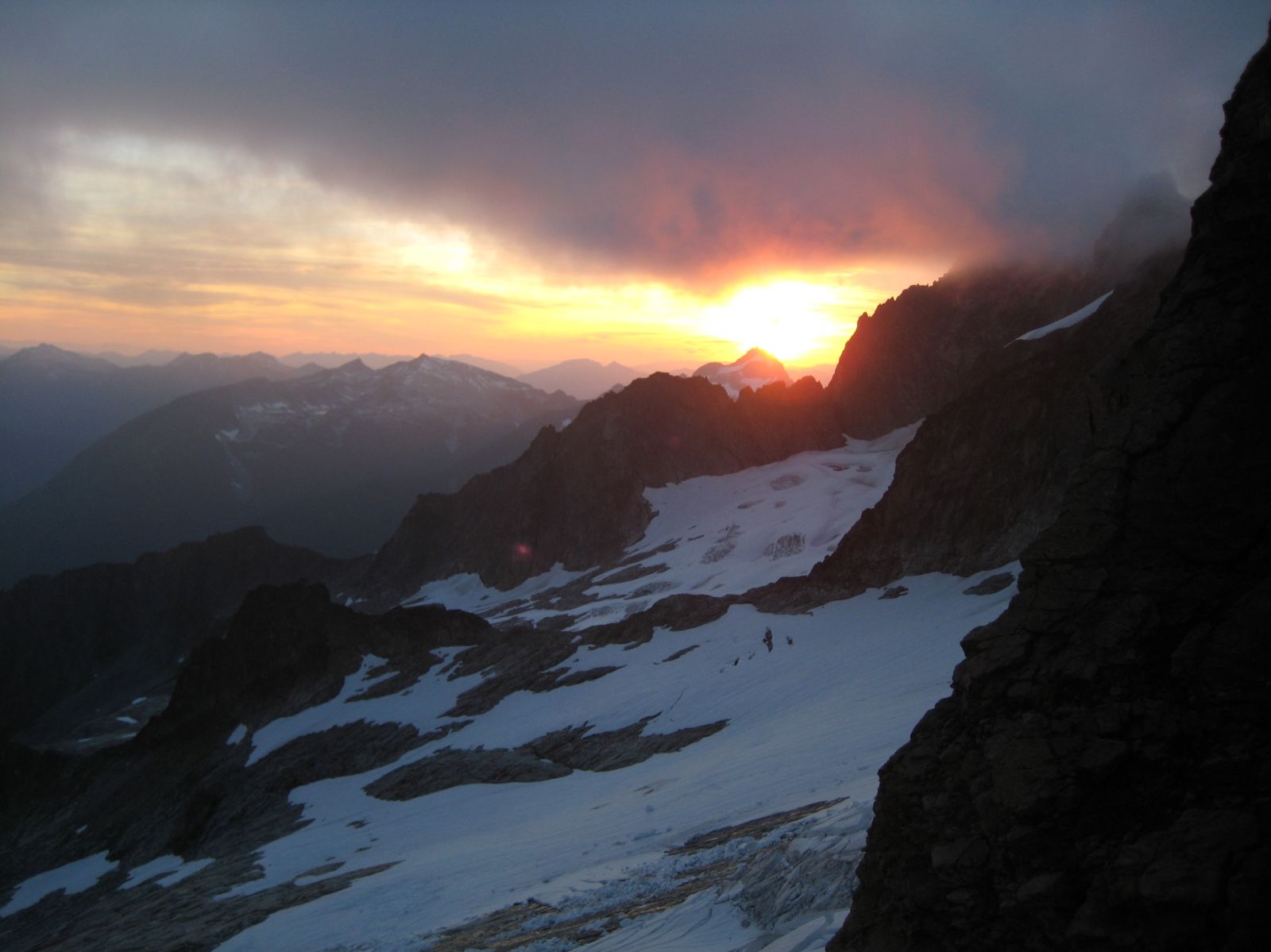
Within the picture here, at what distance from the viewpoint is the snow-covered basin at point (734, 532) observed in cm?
6756

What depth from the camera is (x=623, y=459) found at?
364 ft

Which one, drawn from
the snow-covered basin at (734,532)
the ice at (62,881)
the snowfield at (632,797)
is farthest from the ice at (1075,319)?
the ice at (62,881)

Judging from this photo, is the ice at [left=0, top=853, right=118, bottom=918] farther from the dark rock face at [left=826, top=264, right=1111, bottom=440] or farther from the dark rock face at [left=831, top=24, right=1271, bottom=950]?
the dark rock face at [left=826, top=264, right=1111, bottom=440]

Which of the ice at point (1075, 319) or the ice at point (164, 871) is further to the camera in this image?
the ice at point (1075, 319)

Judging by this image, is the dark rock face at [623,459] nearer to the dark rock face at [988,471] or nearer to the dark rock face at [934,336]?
the dark rock face at [934,336]

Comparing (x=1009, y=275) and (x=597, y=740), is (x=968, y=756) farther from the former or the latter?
(x=1009, y=275)

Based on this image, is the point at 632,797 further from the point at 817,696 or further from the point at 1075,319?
the point at 1075,319

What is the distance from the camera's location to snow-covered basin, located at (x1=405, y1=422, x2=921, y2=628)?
2660 inches

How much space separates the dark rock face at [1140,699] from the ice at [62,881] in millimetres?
52080

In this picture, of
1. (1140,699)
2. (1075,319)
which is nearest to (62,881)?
(1140,699)

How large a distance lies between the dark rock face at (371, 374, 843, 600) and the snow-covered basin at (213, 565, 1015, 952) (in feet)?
186

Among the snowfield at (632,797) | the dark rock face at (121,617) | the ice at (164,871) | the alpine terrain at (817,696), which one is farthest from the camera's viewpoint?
the dark rock face at (121,617)

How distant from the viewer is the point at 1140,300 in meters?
54.2

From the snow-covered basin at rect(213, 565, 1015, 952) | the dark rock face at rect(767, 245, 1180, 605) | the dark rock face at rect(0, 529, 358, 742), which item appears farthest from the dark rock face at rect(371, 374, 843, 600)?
the snow-covered basin at rect(213, 565, 1015, 952)
